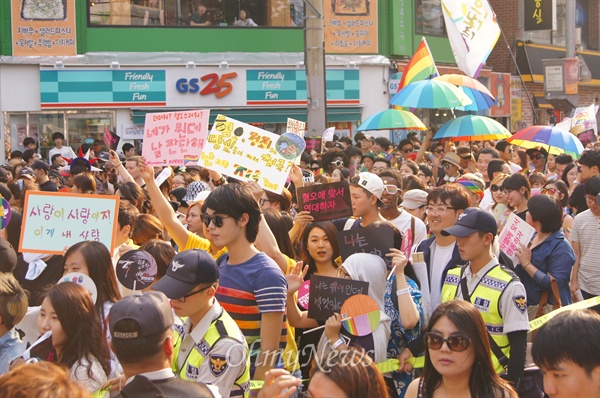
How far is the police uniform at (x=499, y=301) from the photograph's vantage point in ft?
15.3

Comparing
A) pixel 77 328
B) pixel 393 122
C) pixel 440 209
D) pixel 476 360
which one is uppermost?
pixel 393 122

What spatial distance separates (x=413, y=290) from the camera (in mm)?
5113

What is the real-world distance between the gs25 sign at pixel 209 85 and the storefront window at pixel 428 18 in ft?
20.1

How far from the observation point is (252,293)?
14.9 feet

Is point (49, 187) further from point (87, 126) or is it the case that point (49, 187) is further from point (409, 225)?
point (87, 126)

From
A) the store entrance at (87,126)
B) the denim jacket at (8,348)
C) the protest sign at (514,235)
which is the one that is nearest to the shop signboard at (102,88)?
the store entrance at (87,126)

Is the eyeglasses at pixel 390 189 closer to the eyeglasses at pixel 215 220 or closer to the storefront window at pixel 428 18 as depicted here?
the eyeglasses at pixel 215 220

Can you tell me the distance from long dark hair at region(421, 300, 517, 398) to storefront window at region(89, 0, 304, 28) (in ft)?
61.5

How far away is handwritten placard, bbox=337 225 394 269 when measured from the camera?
17.7 feet

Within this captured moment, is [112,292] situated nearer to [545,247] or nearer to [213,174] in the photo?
[545,247]

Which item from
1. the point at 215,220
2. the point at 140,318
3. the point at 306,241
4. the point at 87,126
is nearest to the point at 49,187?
the point at 306,241

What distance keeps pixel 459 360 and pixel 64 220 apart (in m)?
3.29

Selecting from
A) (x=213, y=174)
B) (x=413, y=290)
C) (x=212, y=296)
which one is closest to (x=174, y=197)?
(x=213, y=174)

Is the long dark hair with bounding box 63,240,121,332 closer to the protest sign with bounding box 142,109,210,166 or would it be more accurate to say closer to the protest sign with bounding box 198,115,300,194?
the protest sign with bounding box 198,115,300,194
